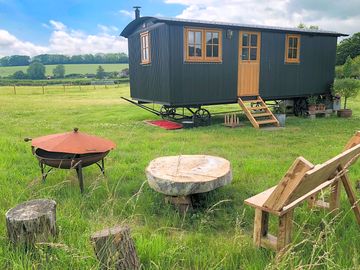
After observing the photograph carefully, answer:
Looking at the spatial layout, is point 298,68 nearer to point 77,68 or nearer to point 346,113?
point 346,113

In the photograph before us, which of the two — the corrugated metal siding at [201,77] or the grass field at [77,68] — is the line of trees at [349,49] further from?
the corrugated metal siding at [201,77]

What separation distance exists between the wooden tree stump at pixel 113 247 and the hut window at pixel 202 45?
8.00 meters

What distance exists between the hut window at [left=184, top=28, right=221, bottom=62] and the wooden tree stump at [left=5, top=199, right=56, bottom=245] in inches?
303

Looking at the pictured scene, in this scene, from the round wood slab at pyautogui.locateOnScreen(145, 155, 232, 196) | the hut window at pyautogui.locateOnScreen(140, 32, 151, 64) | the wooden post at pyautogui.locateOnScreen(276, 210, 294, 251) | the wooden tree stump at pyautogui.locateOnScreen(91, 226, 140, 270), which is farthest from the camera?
the hut window at pyautogui.locateOnScreen(140, 32, 151, 64)

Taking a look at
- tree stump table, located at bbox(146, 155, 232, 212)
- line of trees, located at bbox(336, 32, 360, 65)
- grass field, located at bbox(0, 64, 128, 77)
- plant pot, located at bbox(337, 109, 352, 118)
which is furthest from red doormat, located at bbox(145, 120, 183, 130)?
grass field, located at bbox(0, 64, 128, 77)

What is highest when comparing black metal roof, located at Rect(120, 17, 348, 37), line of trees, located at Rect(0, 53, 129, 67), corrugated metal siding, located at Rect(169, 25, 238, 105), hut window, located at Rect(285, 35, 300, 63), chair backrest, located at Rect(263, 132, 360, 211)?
line of trees, located at Rect(0, 53, 129, 67)

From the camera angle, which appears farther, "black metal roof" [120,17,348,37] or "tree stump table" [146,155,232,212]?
"black metal roof" [120,17,348,37]

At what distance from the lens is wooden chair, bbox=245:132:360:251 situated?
2.07 metres

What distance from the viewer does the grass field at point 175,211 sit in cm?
250

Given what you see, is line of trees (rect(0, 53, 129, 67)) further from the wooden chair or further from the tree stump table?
the wooden chair

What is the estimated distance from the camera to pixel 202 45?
9.88 metres

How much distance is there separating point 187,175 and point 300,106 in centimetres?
1052

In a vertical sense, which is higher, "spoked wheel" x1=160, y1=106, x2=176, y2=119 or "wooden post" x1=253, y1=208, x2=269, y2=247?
"wooden post" x1=253, y1=208, x2=269, y2=247

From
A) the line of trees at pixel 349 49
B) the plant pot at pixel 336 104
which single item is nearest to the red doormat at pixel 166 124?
the plant pot at pixel 336 104
